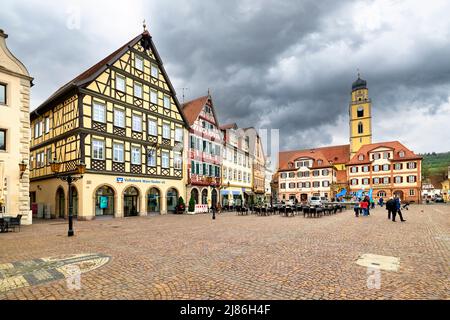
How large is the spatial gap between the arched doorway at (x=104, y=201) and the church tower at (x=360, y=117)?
6223cm

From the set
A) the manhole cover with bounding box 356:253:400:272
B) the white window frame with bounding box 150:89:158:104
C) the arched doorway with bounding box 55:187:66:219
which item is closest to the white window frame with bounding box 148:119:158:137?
the white window frame with bounding box 150:89:158:104

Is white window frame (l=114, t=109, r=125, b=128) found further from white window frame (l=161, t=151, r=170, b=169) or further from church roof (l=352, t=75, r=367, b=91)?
church roof (l=352, t=75, r=367, b=91)

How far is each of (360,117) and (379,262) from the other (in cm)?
7547

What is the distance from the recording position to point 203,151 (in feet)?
117

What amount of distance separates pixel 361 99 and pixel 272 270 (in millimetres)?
80417

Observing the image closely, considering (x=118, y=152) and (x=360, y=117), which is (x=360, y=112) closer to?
(x=360, y=117)

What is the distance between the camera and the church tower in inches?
2859

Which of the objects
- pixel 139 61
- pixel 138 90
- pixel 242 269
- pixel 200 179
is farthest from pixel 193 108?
pixel 242 269

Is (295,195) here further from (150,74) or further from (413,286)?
(413,286)

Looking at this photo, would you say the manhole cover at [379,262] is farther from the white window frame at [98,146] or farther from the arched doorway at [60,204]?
the arched doorway at [60,204]

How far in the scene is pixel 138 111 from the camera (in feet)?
88.3

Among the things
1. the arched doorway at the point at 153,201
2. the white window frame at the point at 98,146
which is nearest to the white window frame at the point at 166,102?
the white window frame at the point at 98,146

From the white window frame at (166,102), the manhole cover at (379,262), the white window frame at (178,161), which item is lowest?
the manhole cover at (379,262)

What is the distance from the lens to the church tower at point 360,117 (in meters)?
72.6
